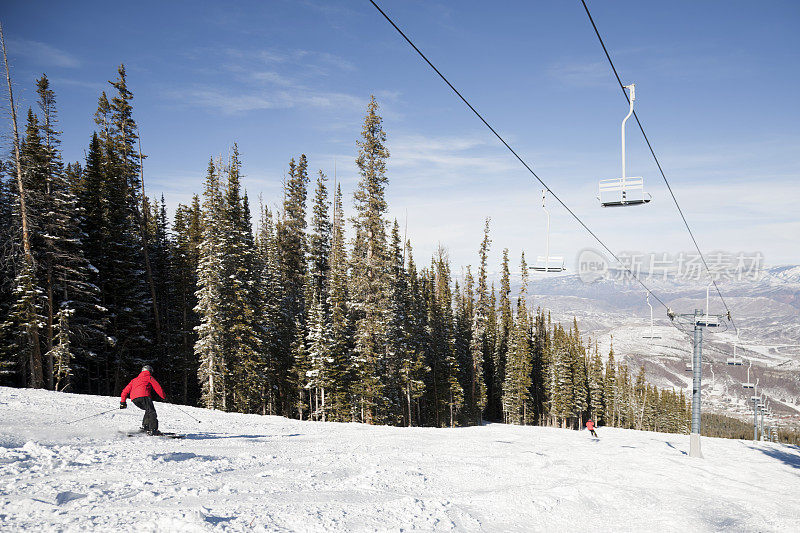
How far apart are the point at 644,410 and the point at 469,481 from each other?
109 meters

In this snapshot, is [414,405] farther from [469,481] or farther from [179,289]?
[469,481]

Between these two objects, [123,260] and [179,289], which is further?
[179,289]

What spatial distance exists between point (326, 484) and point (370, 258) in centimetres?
2517

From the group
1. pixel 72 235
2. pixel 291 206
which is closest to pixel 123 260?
pixel 72 235

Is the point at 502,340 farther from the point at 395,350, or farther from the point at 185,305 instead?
the point at 185,305

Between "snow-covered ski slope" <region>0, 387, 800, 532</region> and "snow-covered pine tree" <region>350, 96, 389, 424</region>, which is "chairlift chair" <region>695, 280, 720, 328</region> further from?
"snow-covered pine tree" <region>350, 96, 389, 424</region>

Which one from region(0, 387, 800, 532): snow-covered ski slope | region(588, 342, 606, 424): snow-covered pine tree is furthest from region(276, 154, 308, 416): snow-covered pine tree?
region(588, 342, 606, 424): snow-covered pine tree

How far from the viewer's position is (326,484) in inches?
373

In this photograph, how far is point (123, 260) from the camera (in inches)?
1387

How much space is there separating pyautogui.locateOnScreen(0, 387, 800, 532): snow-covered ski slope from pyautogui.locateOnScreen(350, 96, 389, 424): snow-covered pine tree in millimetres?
16975

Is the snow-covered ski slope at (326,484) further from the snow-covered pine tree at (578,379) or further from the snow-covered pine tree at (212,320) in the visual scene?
the snow-covered pine tree at (578,379)

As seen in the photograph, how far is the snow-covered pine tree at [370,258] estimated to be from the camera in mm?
33625

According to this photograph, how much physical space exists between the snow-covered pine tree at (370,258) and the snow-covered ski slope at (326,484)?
1697 cm

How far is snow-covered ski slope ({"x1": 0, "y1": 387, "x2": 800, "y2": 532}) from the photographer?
22.6ft
